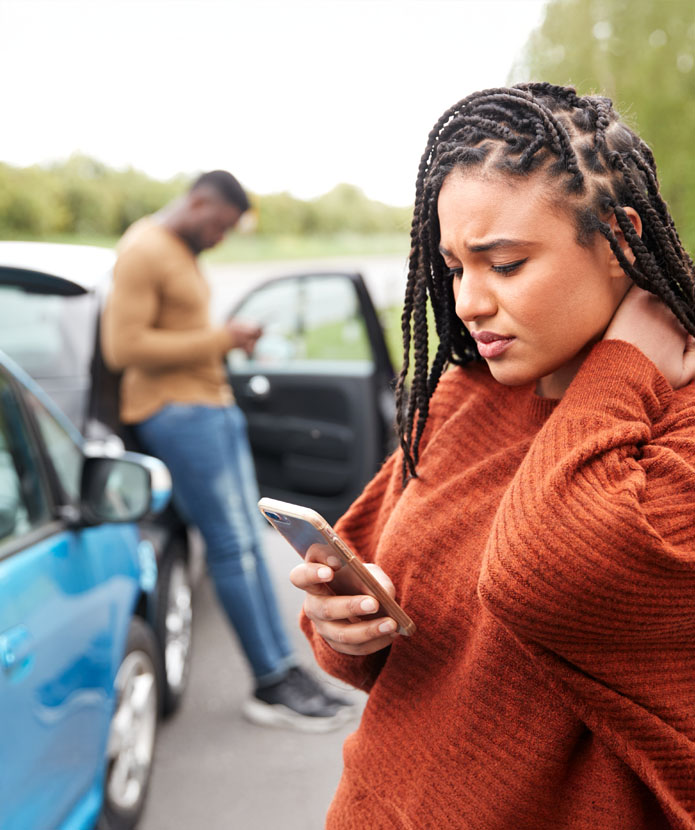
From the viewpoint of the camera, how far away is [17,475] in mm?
2152

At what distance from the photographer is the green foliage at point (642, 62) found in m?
3.71

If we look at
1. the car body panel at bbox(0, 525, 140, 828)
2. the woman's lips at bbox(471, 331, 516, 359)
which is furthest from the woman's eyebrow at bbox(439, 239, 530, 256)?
the car body panel at bbox(0, 525, 140, 828)

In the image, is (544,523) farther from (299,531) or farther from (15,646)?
(15,646)

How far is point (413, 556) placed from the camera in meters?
1.15

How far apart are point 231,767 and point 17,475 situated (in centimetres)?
160

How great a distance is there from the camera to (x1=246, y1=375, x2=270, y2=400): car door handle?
14.7ft

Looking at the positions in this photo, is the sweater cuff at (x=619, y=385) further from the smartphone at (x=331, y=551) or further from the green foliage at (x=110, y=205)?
the green foliage at (x=110, y=205)

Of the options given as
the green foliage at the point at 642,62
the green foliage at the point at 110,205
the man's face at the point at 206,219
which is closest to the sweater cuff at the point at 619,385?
the man's face at the point at 206,219

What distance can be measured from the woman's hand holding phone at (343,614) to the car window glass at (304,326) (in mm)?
3122

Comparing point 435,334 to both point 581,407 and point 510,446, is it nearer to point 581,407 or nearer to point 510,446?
point 510,446

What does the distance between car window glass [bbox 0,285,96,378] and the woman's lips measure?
2.81m

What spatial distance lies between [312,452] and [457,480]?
125 inches

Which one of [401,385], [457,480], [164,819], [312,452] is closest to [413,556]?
[457,480]

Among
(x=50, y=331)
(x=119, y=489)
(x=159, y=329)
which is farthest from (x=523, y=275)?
(x=50, y=331)
